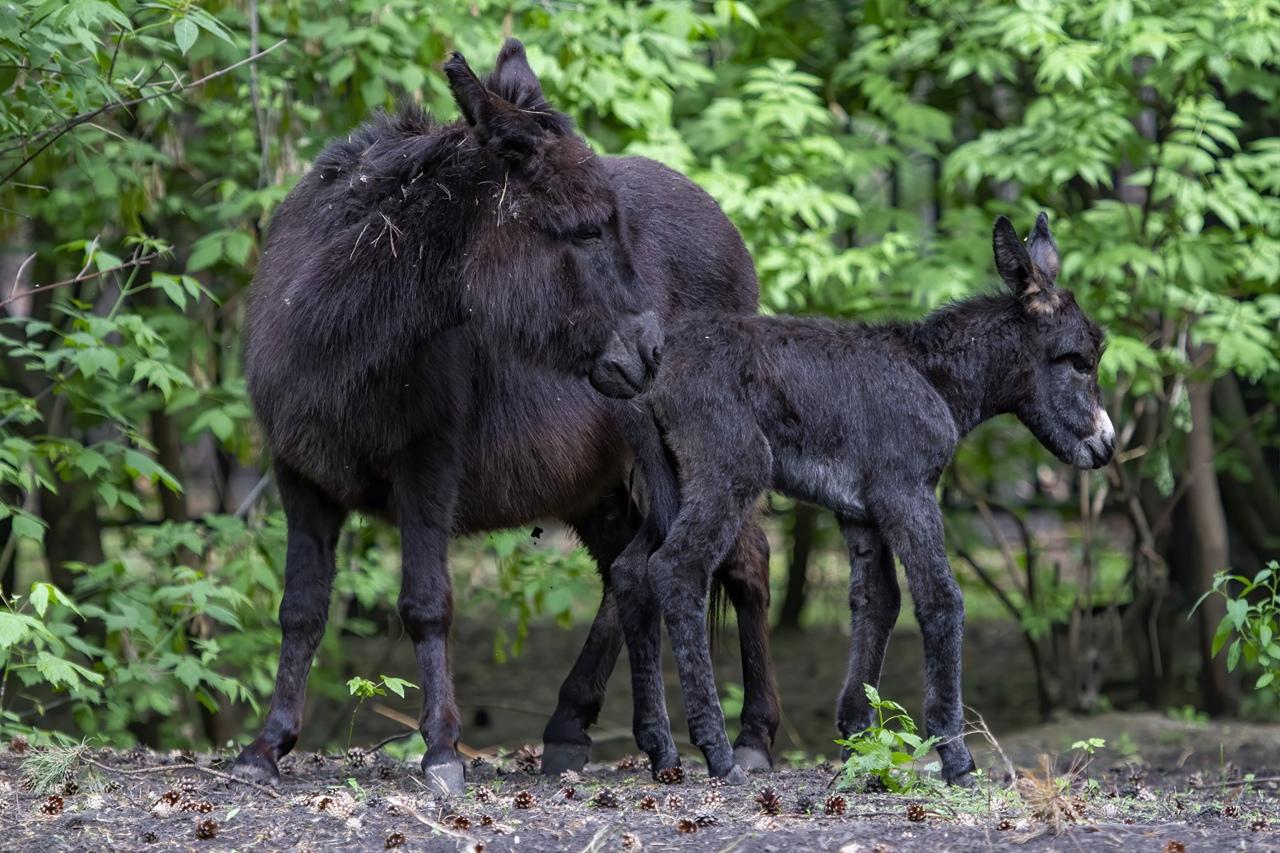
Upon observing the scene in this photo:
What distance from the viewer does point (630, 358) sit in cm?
473

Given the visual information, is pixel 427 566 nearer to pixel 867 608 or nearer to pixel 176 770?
pixel 176 770

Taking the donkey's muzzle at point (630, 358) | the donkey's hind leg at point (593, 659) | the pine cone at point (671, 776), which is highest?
the donkey's muzzle at point (630, 358)

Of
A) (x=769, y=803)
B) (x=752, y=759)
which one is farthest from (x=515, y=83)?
(x=752, y=759)

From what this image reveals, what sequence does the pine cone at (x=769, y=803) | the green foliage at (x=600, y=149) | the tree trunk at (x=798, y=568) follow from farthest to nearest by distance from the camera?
the tree trunk at (x=798, y=568), the green foliage at (x=600, y=149), the pine cone at (x=769, y=803)

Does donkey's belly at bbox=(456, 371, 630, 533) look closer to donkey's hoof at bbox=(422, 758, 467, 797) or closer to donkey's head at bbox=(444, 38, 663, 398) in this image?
donkey's head at bbox=(444, 38, 663, 398)

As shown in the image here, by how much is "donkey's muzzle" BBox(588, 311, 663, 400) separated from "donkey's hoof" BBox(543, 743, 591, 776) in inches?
61.7

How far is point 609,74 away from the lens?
23.9 feet

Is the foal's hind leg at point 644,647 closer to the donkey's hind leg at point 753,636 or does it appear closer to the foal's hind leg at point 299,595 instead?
the donkey's hind leg at point 753,636

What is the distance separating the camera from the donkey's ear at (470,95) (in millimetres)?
4676

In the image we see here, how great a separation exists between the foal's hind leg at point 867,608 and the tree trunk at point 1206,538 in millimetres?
4659

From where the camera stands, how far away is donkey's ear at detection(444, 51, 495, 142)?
4676mm

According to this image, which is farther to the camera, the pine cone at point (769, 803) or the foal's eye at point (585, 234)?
the foal's eye at point (585, 234)

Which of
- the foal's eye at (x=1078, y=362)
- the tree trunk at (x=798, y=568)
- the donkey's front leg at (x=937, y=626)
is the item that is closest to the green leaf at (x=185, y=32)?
the donkey's front leg at (x=937, y=626)

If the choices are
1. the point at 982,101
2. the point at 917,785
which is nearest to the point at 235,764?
the point at 917,785
